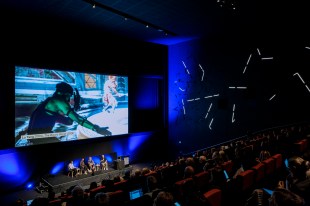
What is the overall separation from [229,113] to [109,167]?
5.41 meters

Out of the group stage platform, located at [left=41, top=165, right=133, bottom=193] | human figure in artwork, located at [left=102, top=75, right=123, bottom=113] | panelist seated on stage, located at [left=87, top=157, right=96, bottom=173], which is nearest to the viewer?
stage platform, located at [left=41, top=165, right=133, bottom=193]

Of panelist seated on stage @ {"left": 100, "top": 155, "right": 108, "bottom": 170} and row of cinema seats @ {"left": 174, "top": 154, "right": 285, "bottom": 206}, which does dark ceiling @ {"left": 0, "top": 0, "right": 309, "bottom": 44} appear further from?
panelist seated on stage @ {"left": 100, "top": 155, "right": 108, "bottom": 170}

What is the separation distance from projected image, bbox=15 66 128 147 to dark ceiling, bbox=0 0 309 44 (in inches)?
78.1

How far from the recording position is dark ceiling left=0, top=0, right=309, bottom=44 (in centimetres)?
717

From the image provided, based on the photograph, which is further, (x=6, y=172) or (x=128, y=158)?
(x=128, y=158)

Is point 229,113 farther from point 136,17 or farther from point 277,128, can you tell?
point 136,17

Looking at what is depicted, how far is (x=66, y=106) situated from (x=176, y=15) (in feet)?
16.5

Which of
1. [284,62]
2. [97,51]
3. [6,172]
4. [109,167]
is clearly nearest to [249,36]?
[284,62]

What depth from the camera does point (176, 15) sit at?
27.0ft

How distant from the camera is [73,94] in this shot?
895 cm

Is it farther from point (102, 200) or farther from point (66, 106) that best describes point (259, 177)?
point (66, 106)

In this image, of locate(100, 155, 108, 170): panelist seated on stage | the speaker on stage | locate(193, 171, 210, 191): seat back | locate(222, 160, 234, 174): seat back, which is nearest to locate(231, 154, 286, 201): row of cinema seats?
locate(222, 160, 234, 174): seat back

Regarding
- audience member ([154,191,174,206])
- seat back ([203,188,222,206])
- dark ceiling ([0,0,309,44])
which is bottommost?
seat back ([203,188,222,206])

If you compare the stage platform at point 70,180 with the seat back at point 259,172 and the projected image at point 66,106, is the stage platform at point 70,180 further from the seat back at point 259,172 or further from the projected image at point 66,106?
the seat back at point 259,172
